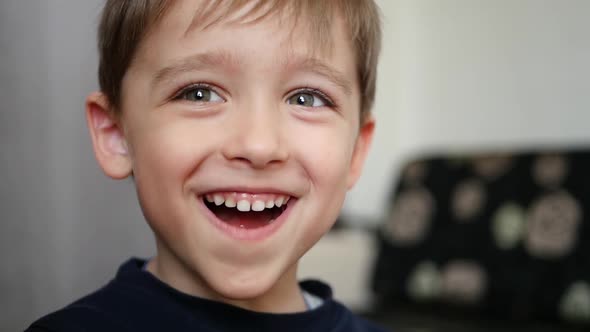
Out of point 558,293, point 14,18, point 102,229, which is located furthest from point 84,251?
point 558,293

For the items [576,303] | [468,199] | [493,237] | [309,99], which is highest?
[309,99]

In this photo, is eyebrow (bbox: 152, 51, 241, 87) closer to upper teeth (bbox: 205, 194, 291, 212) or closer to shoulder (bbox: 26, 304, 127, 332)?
upper teeth (bbox: 205, 194, 291, 212)

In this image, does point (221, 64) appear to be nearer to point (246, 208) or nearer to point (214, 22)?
point (214, 22)

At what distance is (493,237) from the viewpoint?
8.32 feet

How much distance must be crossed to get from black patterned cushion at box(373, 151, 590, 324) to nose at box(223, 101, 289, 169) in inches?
69.6

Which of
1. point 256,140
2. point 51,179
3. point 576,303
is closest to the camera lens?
point 256,140

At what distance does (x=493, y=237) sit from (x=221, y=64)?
1.92 m

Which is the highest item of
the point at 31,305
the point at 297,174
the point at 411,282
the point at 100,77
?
the point at 100,77

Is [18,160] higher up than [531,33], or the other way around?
[531,33]

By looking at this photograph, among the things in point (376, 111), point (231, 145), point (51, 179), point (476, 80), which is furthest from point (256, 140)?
point (376, 111)

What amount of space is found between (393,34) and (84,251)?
2.77 metres

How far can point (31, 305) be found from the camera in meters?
0.98

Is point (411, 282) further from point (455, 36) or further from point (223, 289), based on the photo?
point (223, 289)

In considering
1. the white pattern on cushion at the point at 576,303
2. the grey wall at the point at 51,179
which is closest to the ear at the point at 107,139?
the grey wall at the point at 51,179
